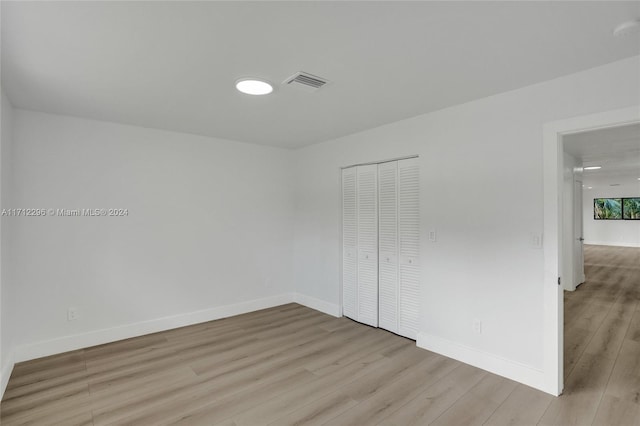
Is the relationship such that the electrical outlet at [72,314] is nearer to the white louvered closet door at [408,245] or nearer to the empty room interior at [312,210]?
the empty room interior at [312,210]

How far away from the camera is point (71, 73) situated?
2393 millimetres

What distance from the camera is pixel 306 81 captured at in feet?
8.30

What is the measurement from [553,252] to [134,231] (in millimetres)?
4334

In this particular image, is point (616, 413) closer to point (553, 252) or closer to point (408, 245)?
point (553, 252)

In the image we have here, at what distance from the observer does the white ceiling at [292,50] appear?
1.68m

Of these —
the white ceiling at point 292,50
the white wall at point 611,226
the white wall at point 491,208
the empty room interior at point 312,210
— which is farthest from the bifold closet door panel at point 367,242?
the white wall at point 611,226

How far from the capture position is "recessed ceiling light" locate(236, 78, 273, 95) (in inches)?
99.7

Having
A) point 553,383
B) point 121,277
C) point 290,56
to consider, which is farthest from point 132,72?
point 553,383

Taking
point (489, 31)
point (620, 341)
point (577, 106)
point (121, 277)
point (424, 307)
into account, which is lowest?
point (620, 341)

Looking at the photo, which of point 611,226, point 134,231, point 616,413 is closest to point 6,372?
point 134,231

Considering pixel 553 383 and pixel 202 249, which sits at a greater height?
pixel 202 249

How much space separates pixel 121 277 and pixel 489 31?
425 cm

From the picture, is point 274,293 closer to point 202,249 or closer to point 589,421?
point 202,249

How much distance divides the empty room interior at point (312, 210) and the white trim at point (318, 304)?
0.04 meters
